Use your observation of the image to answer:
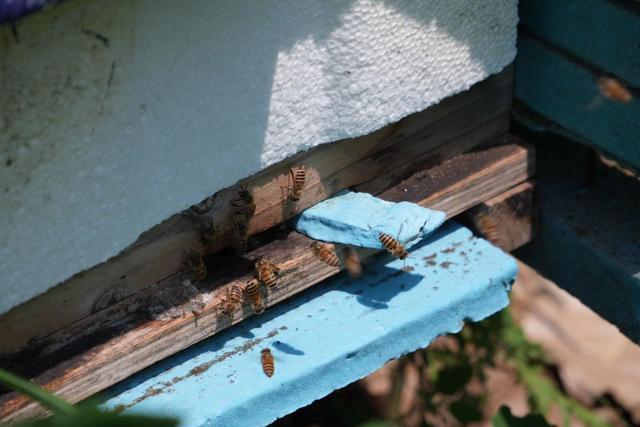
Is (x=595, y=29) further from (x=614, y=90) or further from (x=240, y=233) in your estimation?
(x=240, y=233)

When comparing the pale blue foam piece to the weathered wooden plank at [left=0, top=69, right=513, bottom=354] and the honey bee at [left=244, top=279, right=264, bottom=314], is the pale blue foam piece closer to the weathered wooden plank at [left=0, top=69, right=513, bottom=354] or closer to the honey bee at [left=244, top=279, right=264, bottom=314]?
the weathered wooden plank at [left=0, top=69, right=513, bottom=354]

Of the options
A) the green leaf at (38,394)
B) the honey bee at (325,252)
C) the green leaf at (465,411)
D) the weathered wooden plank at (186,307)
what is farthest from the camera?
the green leaf at (465,411)

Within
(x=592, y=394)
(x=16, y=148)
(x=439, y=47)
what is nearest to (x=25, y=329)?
(x=16, y=148)

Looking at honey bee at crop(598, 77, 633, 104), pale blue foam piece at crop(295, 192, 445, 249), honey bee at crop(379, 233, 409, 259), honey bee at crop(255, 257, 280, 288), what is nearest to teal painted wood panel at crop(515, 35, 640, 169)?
honey bee at crop(598, 77, 633, 104)

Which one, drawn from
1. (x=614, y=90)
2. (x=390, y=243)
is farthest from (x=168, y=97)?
(x=614, y=90)

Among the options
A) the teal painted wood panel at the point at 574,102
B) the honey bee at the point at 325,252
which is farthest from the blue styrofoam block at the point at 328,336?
the teal painted wood panel at the point at 574,102

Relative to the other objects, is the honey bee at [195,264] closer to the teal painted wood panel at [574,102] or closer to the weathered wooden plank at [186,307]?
the weathered wooden plank at [186,307]

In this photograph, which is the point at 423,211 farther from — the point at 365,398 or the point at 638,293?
the point at 365,398
